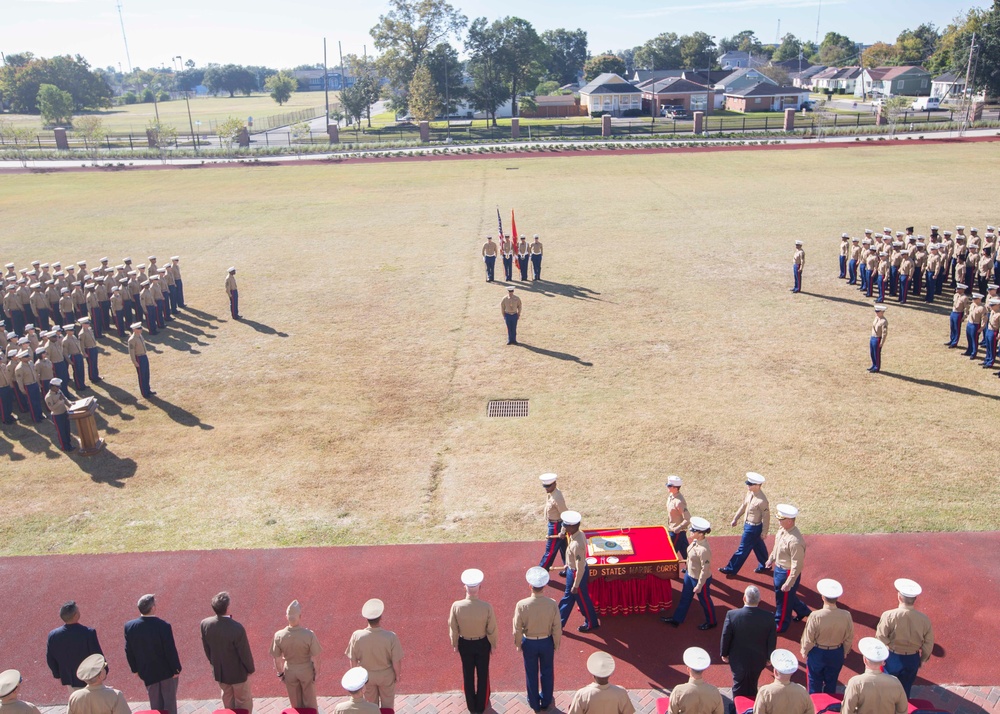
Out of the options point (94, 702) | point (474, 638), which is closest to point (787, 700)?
point (474, 638)

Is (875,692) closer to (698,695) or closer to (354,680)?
(698,695)

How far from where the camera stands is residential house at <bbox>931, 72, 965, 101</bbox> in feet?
272

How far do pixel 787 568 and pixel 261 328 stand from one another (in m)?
15.3

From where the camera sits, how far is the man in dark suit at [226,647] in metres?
7.02

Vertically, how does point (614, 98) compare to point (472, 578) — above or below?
above

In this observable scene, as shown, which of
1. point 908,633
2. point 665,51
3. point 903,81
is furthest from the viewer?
point 665,51

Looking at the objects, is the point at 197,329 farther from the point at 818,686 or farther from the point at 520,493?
the point at 818,686

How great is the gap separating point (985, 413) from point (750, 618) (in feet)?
30.2

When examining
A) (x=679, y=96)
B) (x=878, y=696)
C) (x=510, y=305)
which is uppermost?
(x=679, y=96)

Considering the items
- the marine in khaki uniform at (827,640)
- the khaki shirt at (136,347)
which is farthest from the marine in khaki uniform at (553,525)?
the khaki shirt at (136,347)

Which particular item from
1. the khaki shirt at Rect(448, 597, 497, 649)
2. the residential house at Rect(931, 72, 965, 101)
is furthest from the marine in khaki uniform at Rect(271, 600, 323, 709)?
the residential house at Rect(931, 72, 965, 101)

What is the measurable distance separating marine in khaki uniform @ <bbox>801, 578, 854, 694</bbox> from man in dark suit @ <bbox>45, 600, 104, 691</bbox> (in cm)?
697

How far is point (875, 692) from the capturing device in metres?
6.02

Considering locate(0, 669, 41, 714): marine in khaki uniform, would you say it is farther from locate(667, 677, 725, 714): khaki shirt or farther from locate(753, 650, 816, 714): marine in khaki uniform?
locate(753, 650, 816, 714): marine in khaki uniform
